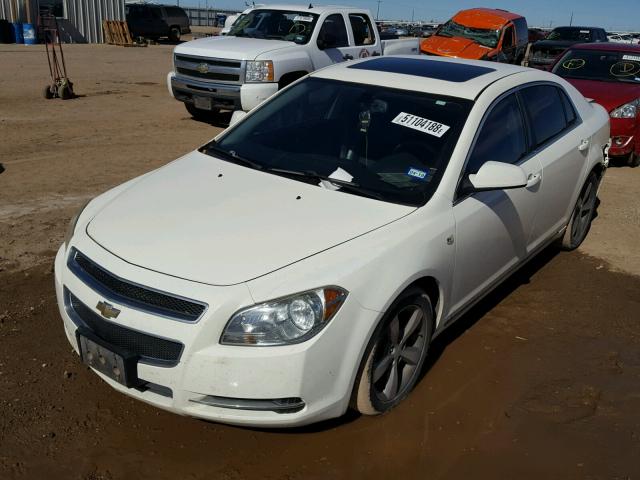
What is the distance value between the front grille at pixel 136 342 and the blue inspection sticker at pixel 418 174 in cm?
166

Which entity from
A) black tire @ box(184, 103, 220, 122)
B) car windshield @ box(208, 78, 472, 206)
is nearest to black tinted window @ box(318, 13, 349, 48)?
black tire @ box(184, 103, 220, 122)

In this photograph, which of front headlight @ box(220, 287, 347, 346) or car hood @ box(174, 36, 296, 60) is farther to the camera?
car hood @ box(174, 36, 296, 60)

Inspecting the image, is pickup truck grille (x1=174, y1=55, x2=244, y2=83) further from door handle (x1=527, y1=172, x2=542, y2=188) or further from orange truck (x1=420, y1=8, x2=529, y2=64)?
orange truck (x1=420, y1=8, x2=529, y2=64)

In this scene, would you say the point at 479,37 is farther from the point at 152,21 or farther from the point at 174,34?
the point at 174,34

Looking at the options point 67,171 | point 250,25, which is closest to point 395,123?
point 67,171

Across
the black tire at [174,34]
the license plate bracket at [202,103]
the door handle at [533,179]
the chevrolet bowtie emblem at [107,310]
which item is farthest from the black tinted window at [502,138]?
the black tire at [174,34]

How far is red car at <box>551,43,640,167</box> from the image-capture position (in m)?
9.08

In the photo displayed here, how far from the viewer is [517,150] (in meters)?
4.28

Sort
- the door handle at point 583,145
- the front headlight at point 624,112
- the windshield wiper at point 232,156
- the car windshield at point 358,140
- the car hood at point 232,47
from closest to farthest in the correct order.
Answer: the car windshield at point 358,140 < the windshield wiper at point 232,156 < the door handle at point 583,145 < the front headlight at point 624,112 < the car hood at point 232,47

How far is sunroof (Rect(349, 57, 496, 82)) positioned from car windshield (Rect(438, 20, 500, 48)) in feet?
42.7

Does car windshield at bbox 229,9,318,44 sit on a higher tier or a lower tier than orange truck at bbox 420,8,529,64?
higher

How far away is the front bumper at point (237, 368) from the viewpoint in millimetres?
2727

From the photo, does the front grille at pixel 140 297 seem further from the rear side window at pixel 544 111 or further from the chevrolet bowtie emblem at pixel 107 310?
the rear side window at pixel 544 111

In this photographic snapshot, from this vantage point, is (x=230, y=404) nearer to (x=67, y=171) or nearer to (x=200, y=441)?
(x=200, y=441)
